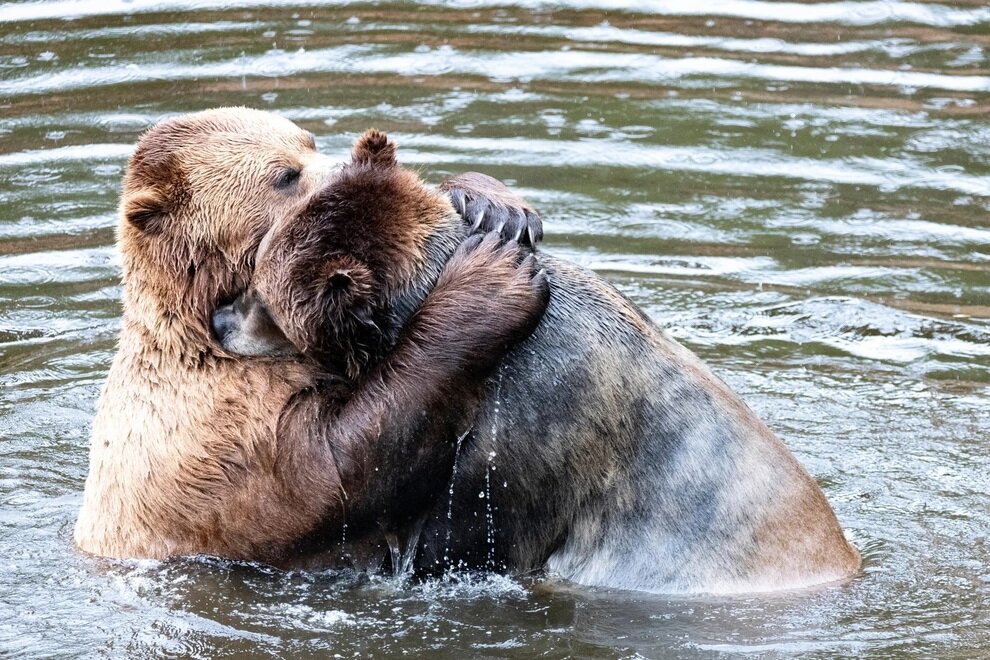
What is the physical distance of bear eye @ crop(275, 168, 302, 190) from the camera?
20.1ft

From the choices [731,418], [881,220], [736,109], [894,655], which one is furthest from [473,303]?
[736,109]

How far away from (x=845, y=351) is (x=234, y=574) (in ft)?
14.6

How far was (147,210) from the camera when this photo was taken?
605cm

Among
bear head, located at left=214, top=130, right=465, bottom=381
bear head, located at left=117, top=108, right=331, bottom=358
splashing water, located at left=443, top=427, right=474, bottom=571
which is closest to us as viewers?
bear head, located at left=214, top=130, right=465, bottom=381

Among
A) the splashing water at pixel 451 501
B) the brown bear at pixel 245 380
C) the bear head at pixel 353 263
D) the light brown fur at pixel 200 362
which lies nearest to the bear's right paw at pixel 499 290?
the brown bear at pixel 245 380

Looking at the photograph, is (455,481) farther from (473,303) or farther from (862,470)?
(862,470)

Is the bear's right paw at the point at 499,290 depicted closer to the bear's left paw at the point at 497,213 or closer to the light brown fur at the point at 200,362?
the bear's left paw at the point at 497,213

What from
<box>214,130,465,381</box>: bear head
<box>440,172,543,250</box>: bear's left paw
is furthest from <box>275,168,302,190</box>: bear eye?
<box>440,172,543,250</box>: bear's left paw

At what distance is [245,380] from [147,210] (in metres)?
0.80

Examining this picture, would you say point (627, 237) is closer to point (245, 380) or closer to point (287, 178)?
point (287, 178)

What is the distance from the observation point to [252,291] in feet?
20.1

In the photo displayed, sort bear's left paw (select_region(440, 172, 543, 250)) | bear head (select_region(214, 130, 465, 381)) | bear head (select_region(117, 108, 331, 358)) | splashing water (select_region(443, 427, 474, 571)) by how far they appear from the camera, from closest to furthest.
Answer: bear head (select_region(214, 130, 465, 381))
splashing water (select_region(443, 427, 474, 571))
bear head (select_region(117, 108, 331, 358))
bear's left paw (select_region(440, 172, 543, 250))

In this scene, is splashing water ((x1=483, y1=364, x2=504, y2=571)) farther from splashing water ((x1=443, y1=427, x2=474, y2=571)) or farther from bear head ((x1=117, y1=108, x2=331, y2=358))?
bear head ((x1=117, y1=108, x2=331, y2=358))

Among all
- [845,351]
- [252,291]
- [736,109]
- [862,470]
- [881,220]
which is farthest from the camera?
[736,109]
